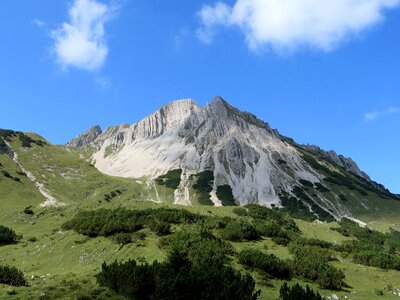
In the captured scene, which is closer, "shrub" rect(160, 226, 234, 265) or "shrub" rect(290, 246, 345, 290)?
"shrub" rect(160, 226, 234, 265)

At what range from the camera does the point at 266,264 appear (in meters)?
44.3

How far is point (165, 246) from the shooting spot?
4900 cm

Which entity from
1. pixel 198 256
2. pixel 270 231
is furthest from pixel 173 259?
pixel 270 231

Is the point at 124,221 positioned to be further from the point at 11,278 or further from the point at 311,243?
the point at 311,243

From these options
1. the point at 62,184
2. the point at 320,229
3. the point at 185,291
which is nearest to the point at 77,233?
the point at 185,291

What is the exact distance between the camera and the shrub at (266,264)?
4428cm

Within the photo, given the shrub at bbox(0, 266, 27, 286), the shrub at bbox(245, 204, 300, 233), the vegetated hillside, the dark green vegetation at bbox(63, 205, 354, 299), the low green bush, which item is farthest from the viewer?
the low green bush

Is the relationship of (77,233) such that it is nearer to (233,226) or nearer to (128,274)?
(233,226)

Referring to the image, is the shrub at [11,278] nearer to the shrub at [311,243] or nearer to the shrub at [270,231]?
the shrub at [270,231]

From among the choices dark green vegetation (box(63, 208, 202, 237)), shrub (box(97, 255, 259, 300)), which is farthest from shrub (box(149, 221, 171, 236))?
shrub (box(97, 255, 259, 300))

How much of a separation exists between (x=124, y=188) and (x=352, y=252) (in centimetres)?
13631

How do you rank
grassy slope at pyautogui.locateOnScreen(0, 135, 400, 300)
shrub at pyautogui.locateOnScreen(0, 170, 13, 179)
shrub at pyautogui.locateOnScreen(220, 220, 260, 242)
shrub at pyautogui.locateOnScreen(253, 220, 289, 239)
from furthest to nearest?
1. shrub at pyautogui.locateOnScreen(0, 170, 13, 179)
2. shrub at pyautogui.locateOnScreen(253, 220, 289, 239)
3. shrub at pyautogui.locateOnScreen(220, 220, 260, 242)
4. grassy slope at pyautogui.locateOnScreen(0, 135, 400, 300)

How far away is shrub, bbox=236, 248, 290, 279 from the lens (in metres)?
44.3

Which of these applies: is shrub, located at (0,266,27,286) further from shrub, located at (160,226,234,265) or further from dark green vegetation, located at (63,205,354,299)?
shrub, located at (160,226,234,265)
